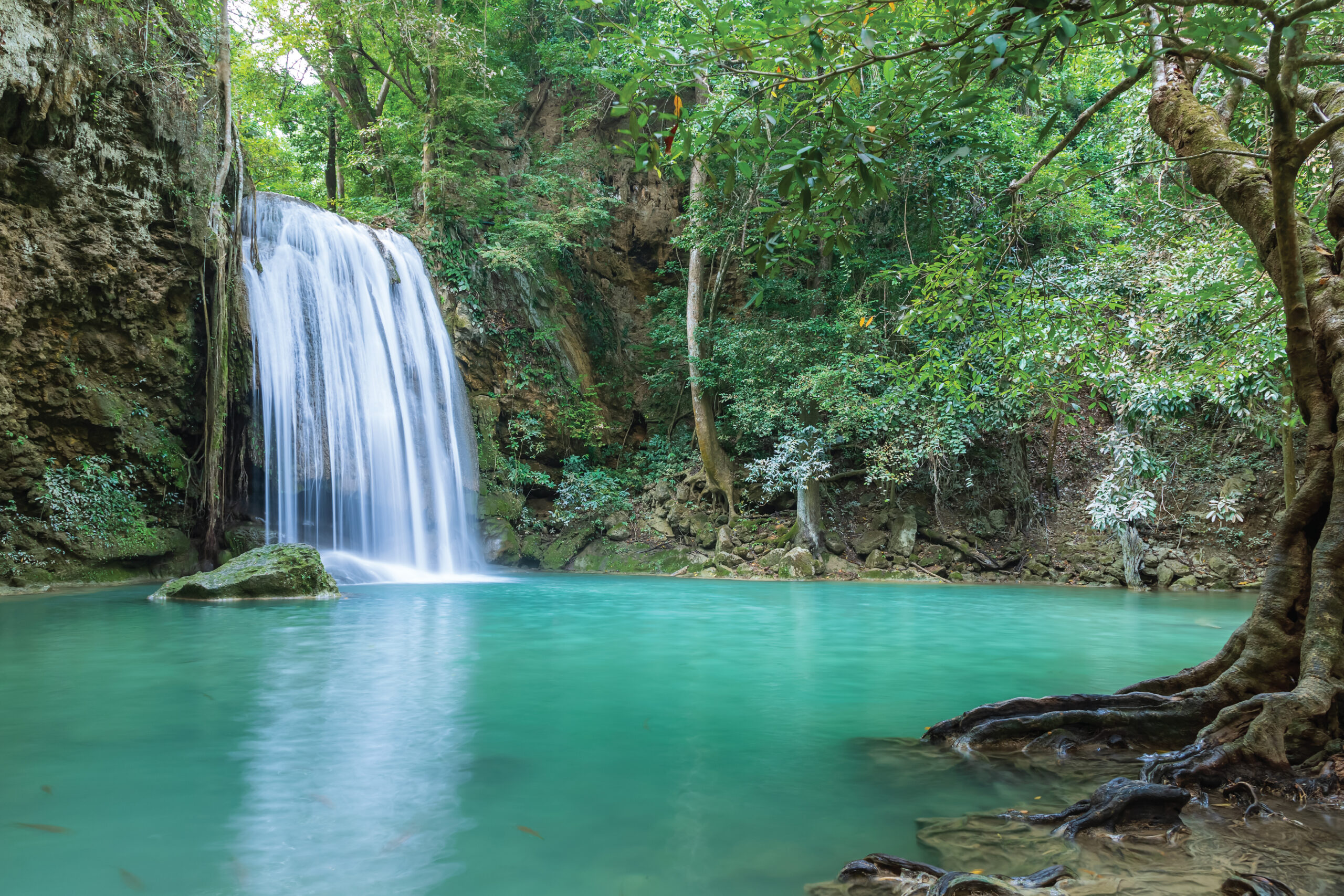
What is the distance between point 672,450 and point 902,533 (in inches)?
240

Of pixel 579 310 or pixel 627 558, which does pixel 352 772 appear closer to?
pixel 627 558

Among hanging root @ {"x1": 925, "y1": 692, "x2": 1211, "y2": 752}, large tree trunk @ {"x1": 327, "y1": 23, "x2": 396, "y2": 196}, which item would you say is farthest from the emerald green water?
large tree trunk @ {"x1": 327, "y1": 23, "x2": 396, "y2": 196}

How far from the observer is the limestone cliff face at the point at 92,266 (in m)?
9.64

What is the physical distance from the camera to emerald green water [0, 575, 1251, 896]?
8.11ft

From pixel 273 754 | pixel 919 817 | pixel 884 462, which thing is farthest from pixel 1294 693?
pixel 884 462

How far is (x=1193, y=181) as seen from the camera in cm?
409

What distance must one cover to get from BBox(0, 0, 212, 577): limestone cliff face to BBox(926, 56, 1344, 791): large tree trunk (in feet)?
39.1

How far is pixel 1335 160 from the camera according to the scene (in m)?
3.59

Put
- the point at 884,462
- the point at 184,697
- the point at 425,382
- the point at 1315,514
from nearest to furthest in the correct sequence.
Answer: the point at 1315,514, the point at 184,697, the point at 884,462, the point at 425,382

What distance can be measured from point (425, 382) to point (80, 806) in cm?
1388

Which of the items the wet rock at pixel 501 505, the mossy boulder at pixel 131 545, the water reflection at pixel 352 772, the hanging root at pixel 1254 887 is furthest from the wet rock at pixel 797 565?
the hanging root at pixel 1254 887

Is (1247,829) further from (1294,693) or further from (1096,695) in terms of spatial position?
(1096,695)

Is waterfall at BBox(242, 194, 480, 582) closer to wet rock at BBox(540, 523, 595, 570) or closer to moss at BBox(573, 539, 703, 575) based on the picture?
wet rock at BBox(540, 523, 595, 570)

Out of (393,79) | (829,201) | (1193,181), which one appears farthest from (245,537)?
(1193,181)
